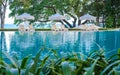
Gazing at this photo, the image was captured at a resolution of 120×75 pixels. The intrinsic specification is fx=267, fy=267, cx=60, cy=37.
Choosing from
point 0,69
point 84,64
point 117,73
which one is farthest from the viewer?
Answer: point 84,64

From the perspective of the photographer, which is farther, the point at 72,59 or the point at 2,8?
the point at 2,8

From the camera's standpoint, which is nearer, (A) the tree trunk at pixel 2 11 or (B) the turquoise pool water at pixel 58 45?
(B) the turquoise pool water at pixel 58 45

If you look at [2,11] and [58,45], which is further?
[2,11]

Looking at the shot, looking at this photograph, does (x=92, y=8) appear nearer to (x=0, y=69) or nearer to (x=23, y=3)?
(x=23, y=3)

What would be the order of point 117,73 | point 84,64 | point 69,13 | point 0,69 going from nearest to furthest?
point 117,73 → point 0,69 → point 84,64 → point 69,13

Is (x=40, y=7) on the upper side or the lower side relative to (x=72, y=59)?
upper

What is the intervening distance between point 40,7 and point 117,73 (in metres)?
28.9

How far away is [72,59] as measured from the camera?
2.16 meters

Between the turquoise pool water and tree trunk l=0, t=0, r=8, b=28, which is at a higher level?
tree trunk l=0, t=0, r=8, b=28

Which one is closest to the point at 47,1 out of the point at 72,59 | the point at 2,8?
the point at 2,8

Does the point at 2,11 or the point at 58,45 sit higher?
the point at 2,11

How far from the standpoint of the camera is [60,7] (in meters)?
30.7

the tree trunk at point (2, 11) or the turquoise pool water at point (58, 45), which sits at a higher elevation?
the tree trunk at point (2, 11)

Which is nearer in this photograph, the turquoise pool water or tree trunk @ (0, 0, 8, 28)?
the turquoise pool water
